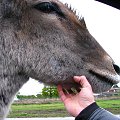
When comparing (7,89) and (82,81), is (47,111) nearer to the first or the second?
(7,89)

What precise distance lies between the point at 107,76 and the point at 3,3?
2.85ft

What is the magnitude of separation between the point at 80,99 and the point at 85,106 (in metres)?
0.06

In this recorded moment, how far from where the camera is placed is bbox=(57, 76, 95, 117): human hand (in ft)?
8.61

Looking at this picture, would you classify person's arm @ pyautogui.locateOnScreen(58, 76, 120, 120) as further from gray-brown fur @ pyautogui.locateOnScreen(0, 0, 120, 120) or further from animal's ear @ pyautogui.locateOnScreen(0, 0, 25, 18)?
animal's ear @ pyautogui.locateOnScreen(0, 0, 25, 18)

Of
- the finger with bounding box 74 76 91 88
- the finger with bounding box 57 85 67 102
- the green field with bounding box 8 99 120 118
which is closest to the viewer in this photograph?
the finger with bounding box 74 76 91 88

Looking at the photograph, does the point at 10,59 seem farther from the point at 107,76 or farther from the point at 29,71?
the point at 107,76

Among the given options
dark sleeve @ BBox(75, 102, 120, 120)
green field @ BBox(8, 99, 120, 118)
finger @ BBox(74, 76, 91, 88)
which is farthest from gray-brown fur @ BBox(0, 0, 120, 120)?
green field @ BBox(8, 99, 120, 118)

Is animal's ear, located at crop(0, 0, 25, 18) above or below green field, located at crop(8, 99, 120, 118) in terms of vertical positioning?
above

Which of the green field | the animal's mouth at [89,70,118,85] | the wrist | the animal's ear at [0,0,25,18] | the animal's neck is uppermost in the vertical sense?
the animal's ear at [0,0,25,18]

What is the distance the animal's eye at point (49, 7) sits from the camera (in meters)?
3.05

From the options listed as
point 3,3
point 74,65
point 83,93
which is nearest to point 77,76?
point 74,65

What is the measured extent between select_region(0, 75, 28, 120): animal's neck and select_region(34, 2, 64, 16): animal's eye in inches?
19.8

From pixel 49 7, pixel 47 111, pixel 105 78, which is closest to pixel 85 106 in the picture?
pixel 105 78

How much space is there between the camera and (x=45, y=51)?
Answer: 9.78 ft
